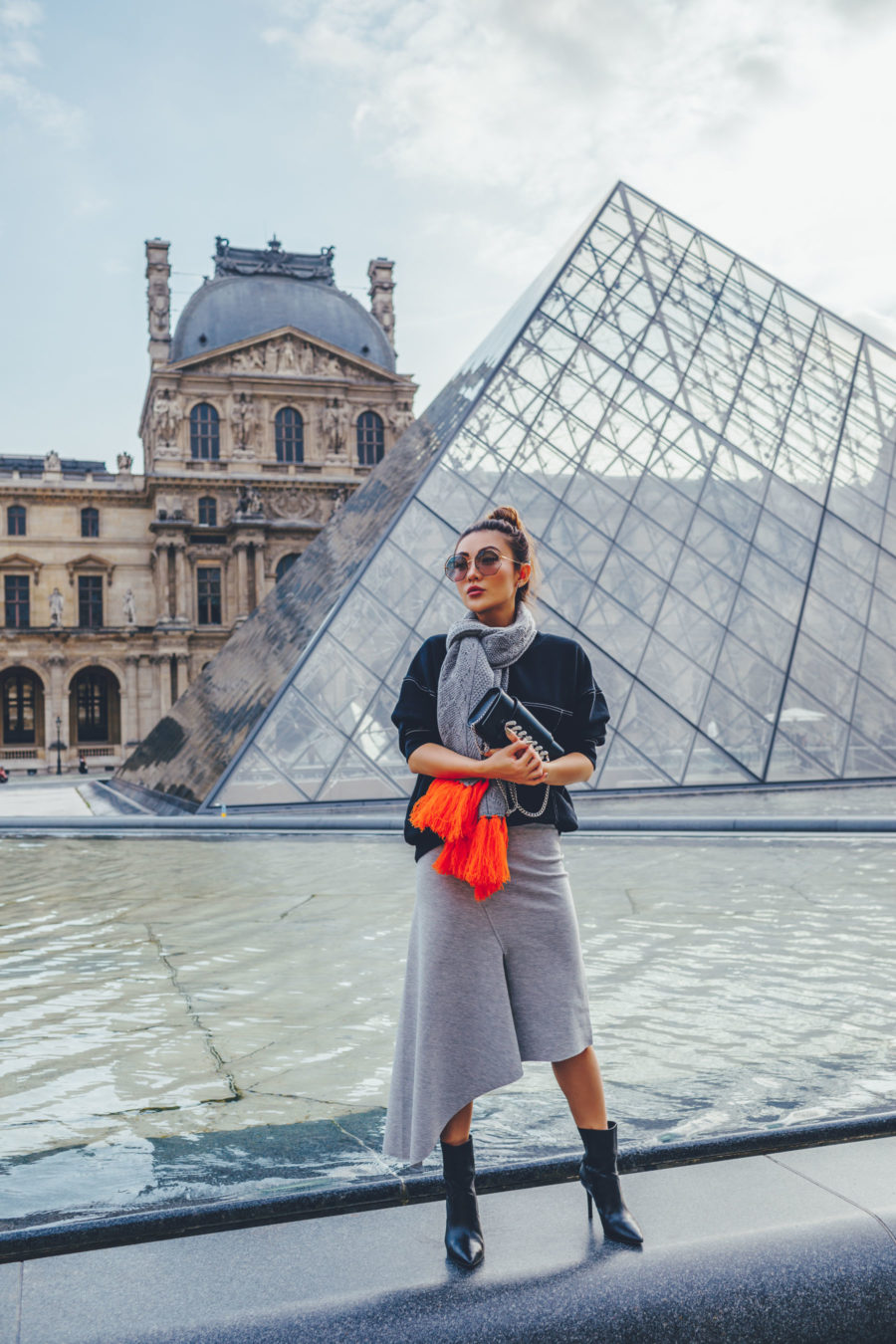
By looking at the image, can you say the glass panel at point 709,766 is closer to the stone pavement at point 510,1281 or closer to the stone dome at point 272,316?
the stone pavement at point 510,1281

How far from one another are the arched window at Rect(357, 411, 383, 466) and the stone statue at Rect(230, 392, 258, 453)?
4753 mm

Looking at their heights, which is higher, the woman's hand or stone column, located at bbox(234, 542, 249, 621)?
stone column, located at bbox(234, 542, 249, 621)

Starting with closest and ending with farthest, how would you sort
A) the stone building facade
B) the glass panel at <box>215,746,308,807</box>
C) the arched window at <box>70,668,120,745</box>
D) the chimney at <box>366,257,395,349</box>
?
the glass panel at <box>215,746,308,807</box> → the stone building facade → the arched window at <box>70,668,120,745</box> → the chimney at <box>366,257,395,349</box>

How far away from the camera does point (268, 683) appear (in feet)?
40.8

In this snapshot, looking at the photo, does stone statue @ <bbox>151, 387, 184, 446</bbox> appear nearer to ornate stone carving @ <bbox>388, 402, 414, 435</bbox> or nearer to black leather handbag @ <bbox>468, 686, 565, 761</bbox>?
ornate stone carving @ <bbox>388, 402, 414, 435</bbox>

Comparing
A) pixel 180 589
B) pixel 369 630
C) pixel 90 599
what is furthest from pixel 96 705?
pixel 369 630

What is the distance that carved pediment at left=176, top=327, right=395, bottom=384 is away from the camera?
43.9 metres

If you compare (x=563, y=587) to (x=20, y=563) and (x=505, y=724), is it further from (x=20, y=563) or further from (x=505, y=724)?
(x=20, y=563)

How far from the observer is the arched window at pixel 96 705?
43500 mm

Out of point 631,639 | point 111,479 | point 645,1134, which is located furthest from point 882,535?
point 111,479

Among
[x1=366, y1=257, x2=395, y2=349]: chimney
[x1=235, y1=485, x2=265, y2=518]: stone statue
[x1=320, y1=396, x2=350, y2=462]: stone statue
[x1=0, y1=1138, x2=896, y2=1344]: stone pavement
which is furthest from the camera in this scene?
[x1=366, y1=257, x2=395, y2=349]: chimney

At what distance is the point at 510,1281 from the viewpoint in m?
1.98

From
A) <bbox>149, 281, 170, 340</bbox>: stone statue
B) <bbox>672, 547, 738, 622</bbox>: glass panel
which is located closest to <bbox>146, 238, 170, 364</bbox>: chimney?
<bbox>149, 281, 170, 340</bbox>: stone statue

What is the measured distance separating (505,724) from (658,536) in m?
11.9
